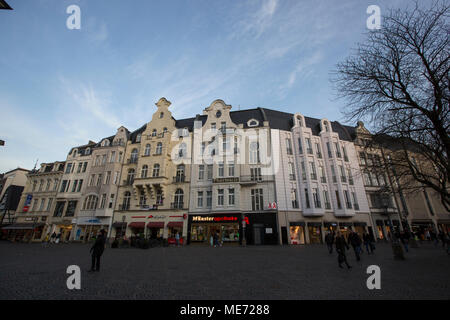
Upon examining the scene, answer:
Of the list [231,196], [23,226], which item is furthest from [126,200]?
[23,226]

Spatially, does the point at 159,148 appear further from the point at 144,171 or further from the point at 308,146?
the point at 308,146

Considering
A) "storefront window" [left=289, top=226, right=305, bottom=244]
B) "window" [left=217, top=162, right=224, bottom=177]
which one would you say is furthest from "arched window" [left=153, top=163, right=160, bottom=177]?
"storefront window" [left=289, top=226, right=305, bottom=244]

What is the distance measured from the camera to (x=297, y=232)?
25094mm

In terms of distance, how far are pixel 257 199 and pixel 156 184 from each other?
14652 millimetres

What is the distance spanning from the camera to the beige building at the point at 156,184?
27156 millimetres

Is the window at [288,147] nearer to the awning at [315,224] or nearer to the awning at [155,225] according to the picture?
the awning at [315,224]

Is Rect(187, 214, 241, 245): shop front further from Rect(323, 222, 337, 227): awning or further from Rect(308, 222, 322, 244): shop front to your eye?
Rect(323, 222, 337, 227): awning

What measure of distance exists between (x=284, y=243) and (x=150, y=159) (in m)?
22.6

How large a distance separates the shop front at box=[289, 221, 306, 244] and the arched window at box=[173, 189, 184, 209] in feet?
50.0

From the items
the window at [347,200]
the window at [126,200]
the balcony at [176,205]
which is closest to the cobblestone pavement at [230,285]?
the balcony at [176,205]

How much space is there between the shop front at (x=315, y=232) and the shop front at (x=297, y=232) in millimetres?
968

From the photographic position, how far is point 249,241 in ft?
79.2

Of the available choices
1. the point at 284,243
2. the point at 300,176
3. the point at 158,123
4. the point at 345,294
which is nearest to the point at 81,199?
the point at 158,123
